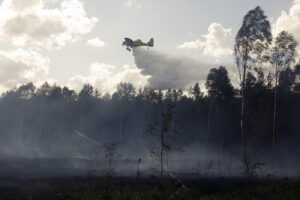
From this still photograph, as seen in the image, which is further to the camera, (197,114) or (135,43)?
(197,114)

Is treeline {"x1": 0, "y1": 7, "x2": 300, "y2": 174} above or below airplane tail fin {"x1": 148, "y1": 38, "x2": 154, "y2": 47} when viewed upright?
below

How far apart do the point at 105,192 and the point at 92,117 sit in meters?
70.8

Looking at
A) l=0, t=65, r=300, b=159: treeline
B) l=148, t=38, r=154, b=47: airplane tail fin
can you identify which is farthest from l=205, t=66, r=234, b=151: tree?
l=148, t=38, r=154, b=47: airplane tail fin

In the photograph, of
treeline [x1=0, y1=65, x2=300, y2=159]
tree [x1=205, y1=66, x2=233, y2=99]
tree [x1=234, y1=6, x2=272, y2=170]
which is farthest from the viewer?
tree [x1=205, y1=66, x2=233, y2=99]

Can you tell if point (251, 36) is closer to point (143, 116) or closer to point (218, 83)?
point (218, 83)

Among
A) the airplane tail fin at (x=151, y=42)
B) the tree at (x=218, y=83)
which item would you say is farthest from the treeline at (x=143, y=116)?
the airplane tail fin at (x=151, y=42)

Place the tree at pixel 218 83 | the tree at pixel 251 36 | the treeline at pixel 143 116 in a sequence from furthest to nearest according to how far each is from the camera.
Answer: the tree at pixel 218 83 → the treeline at pixel 143 116 → the tree at pixel 251 36

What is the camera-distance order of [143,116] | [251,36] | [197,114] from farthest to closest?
[143,116]
[197,114]
[251,36]

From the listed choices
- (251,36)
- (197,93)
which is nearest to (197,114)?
(197,93)

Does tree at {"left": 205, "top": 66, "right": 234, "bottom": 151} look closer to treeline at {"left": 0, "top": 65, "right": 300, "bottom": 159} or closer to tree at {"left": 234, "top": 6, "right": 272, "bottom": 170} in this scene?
treeline at {"left": 0, "top": 65, "right": 300, "bottom": 159}

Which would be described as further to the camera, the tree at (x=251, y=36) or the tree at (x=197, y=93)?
the tree at (x=197, y=93)

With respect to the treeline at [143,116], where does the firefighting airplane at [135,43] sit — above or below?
above

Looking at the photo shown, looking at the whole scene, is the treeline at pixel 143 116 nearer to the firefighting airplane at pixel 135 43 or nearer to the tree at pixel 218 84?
the tree at pixel 218 84

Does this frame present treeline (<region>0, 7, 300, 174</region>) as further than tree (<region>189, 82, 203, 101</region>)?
No
